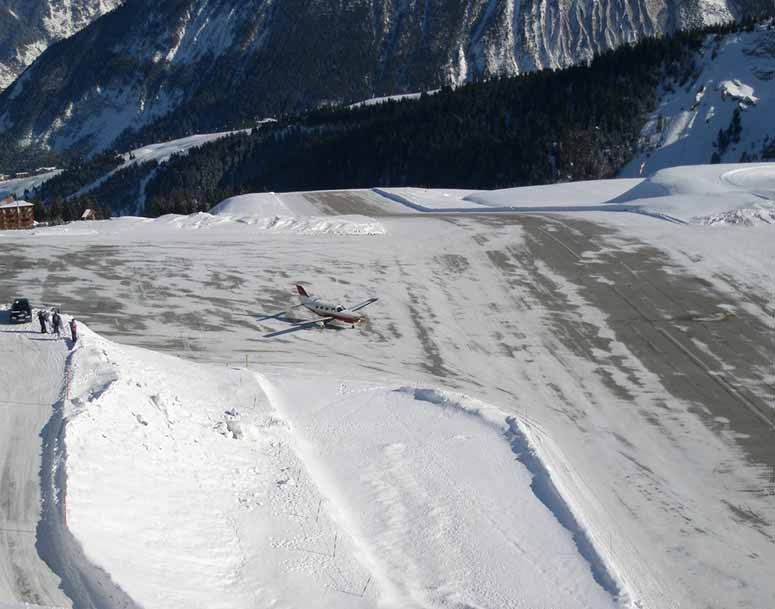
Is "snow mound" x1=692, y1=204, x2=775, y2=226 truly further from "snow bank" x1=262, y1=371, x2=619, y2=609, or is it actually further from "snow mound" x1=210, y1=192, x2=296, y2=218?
"snow mound" x1=210, y1=192, x2=296, y2=218

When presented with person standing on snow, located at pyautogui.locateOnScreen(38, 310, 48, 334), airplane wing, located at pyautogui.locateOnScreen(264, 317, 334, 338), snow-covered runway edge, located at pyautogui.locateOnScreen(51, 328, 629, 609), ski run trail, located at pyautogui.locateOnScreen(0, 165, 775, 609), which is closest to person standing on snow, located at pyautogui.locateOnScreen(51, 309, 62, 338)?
person standing on snow, located at pyautogui.locateOnScreen(38, 310, 48, 334)

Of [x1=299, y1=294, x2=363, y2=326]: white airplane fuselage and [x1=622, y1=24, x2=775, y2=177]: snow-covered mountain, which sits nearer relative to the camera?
[x1=299, y1=294, x2=363, y2=326]: white airplane fuselage

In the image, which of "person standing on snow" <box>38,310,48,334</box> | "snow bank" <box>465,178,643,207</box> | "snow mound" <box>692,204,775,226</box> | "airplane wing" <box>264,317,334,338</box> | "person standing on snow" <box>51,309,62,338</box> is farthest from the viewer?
"snow bank" <box>465,178,643,207</box>

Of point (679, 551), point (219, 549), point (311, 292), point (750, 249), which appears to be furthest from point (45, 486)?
point (750, 249)

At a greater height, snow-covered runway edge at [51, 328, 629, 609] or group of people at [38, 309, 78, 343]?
group of people at [38, 309, 78, 343]

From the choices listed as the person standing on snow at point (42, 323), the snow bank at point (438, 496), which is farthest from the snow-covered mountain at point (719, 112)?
the person standing on snow at point (42, 323)

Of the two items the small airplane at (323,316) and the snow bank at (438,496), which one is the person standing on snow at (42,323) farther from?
the small airplane at (323,316)

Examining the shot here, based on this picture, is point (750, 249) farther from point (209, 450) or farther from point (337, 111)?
point (337, 111)
